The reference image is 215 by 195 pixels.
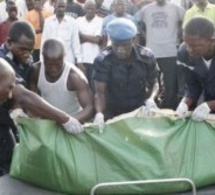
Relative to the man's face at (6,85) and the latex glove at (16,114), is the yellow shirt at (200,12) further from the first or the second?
the man's face at (6,85)

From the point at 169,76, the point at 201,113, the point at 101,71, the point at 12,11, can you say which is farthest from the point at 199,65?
the point at 12,11

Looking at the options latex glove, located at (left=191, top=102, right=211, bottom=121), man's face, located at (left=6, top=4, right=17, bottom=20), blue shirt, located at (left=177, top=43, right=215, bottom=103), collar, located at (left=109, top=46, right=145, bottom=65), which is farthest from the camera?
man's face, located at (left=6, top=4, right=17, bottom=20)

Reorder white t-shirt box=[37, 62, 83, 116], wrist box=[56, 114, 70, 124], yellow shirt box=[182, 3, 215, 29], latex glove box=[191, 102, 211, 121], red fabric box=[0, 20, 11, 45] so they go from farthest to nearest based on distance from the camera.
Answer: red fabric box=[0, 20, 11, 45], yellow shirt box=[182, 3, 215, 29], white t-shirt box=[37, 62, 83, 116], latex glove box=[191, 102, 211, 121], wrist box=[56, 114, 70, 124]

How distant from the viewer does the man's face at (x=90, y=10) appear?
8.54 m

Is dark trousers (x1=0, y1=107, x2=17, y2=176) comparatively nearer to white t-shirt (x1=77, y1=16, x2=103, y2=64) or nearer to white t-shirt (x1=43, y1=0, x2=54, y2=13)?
white t-shirt (x1=77, y1=16, x2=103, y2=64)

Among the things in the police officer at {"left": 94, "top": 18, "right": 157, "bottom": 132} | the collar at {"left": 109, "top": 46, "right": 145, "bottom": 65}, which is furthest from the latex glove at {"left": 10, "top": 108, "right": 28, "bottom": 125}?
the collar at {"left": 109, "top": 46, "right": 145, "bottom": 65}

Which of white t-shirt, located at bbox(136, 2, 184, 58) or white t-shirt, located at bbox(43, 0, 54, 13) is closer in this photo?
white t-shirt, located at bbox(136, 2, 184, 58)

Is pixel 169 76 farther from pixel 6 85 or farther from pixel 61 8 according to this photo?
pixel 6 85

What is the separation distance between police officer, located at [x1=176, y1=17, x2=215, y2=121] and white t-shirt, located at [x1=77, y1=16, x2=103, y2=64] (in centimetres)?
385

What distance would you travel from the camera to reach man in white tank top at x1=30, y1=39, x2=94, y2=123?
4562mm

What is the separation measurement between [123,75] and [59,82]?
517 millimetres

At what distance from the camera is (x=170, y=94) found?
806 cm

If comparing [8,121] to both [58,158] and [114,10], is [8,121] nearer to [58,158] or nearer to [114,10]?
[58,158]

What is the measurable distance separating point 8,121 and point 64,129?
459 mm
